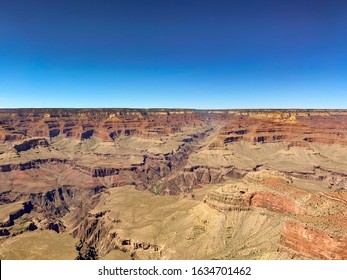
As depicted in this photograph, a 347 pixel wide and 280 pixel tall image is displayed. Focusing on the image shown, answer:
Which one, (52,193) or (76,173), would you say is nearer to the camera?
(52,193)

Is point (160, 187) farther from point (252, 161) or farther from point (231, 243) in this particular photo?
point (231, 243)

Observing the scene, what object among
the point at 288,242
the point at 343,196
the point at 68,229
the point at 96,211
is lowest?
the point at 68,229

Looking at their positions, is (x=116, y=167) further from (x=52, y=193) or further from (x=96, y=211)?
(x=96, y=211)

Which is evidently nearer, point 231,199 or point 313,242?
point 313,242

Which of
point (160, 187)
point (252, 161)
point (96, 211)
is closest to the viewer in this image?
point (96, 211)

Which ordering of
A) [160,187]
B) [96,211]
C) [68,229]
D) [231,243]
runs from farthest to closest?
[160,187] → [68,229] → [96,211] → [231,243]

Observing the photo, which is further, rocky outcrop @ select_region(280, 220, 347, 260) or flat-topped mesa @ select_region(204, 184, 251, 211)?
flat-topped mesa @ select_region(204, 184, 251, 211)

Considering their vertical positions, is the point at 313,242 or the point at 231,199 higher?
the point at 313,242

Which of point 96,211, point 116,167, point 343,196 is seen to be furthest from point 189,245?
point 116,167

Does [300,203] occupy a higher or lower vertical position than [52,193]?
higher

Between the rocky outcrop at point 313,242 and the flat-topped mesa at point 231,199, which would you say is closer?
the rocky outcrop at point 313,242
